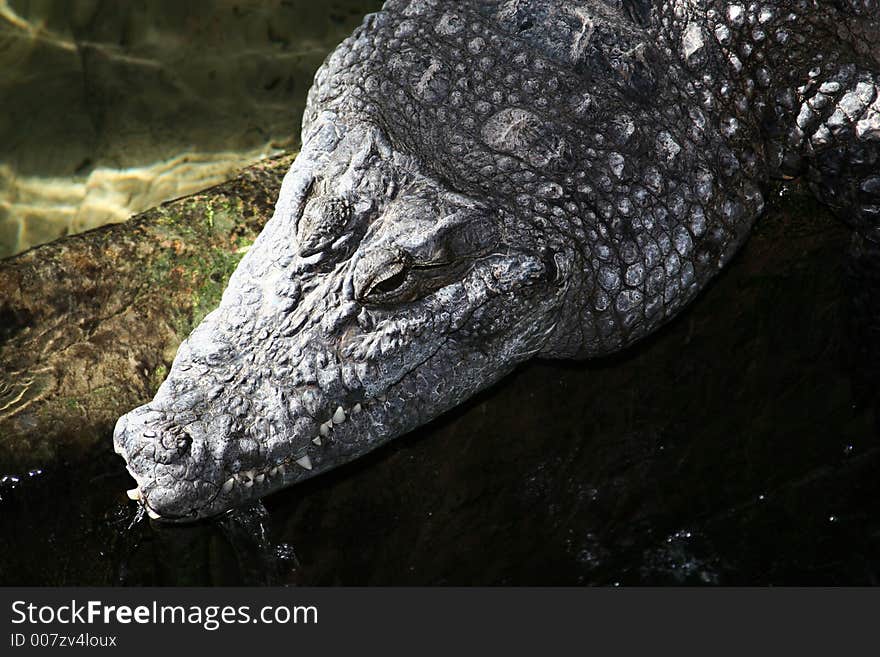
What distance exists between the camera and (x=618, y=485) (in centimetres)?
383

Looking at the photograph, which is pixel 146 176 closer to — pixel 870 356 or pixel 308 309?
pixel 308 309

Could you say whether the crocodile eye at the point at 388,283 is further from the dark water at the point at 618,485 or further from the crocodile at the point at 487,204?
the dark water at the point at 618,485

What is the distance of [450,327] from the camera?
2.79 m

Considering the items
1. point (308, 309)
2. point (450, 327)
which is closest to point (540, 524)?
point (450, 327)

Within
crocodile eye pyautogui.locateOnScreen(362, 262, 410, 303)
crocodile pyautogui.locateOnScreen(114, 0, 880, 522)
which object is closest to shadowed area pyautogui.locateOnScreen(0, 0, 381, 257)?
crocodile pyautogui.locateOnScreen(114, 0, 880, 522)

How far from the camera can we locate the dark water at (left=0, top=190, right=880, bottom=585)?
325 centimetres

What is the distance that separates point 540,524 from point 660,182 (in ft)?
4.46

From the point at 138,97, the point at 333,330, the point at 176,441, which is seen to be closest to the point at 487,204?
the point at 333,330

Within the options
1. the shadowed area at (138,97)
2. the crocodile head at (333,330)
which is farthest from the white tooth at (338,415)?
the shadowed area at (138,97)

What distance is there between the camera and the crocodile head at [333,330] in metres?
2.61

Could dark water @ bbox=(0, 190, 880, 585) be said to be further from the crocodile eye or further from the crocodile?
the crocodile eye

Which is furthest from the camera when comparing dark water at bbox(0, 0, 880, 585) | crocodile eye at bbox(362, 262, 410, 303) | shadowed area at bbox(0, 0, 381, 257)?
shadowed area at bbox(0, 0, 381, 257)

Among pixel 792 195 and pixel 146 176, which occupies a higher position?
pixel 146 176

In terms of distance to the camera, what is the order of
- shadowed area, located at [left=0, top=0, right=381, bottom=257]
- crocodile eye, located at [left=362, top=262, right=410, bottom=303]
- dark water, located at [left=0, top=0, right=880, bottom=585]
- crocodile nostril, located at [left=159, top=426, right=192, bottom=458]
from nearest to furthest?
crocodile nostril, located at [left=159, top=426, right=192, bottom=458], crocodile eye, located at [left=362, top=262, right=410, bottom=303], dark water, located at [left=0, top=0, right=880, bottom=585], shadowed area, located at [left=0, top=0, right=381, bottom=257]
